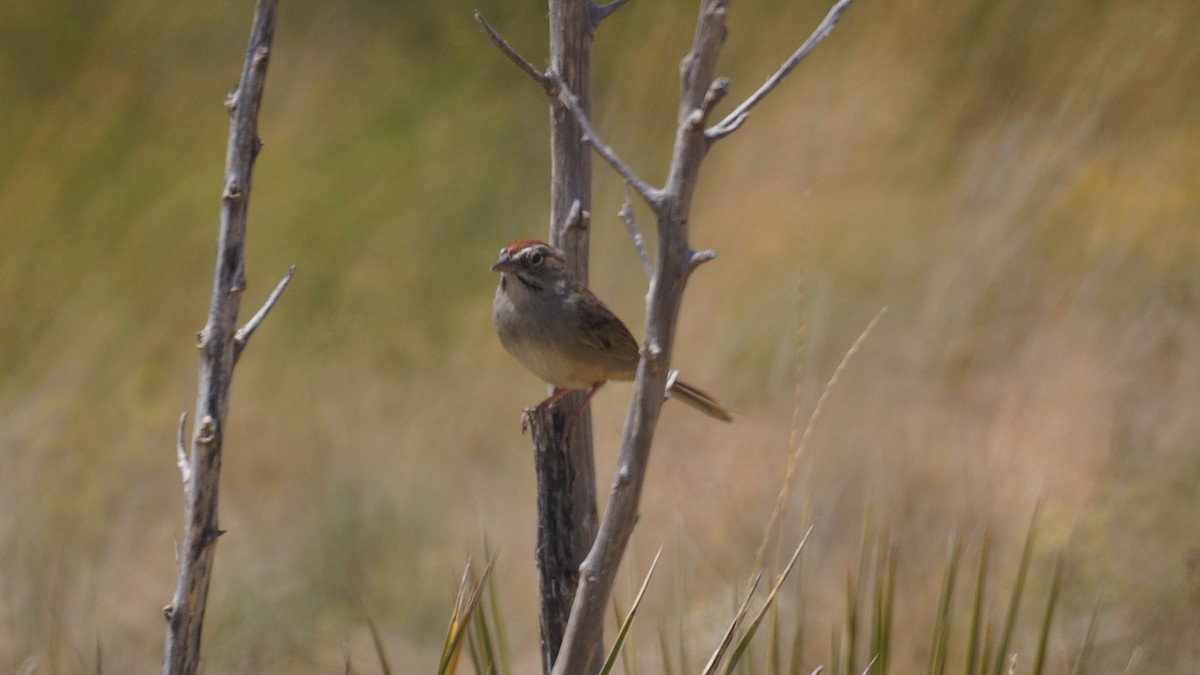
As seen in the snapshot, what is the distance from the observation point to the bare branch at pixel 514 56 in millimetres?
2121

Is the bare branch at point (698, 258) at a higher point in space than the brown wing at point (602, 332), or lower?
higher

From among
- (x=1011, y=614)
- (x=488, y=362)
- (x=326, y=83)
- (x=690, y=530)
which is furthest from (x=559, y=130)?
(x=326, y=83)

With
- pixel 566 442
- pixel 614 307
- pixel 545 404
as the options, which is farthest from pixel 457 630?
pixel 614 307

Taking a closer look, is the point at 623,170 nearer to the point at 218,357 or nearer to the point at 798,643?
the point at 218,357

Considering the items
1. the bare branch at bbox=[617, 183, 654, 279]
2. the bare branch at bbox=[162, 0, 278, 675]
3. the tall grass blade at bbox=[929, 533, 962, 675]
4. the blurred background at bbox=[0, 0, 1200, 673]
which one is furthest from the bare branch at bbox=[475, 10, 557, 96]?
the blurred background at bbox=[0, 0, 1200, 673]

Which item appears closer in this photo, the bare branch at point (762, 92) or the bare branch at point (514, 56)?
the bare branch at point (762, 92)

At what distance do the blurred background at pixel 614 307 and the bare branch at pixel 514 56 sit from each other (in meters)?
2.71

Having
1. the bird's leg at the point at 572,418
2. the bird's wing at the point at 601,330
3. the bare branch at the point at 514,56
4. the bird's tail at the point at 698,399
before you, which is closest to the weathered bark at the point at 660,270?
the bare branch at the point at 514,56

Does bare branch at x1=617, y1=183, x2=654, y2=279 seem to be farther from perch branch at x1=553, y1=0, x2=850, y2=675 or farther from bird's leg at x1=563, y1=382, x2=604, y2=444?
bird's leg at x1=563, y1=382, x2=604, y2=444

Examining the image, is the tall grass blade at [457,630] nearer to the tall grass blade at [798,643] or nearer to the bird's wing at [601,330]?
the tall grass blade at [798,643]

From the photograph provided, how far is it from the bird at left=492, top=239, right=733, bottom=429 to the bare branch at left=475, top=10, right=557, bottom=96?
90cm

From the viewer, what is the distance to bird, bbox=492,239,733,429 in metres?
3.39

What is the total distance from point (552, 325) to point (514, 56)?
4.50 feet

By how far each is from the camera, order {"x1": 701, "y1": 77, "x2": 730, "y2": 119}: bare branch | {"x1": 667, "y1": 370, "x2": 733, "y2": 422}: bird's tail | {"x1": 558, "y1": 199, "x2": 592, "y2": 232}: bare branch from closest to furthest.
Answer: {"x1": 701, "y1": 77, "x2": 730, "y2": 119}: bare branch < {"x1": 558, "y1": 199, "x2": 592, "y2": 232}: bare branch < {"x1": 667, "y1": 370, "x2": 733, "y2": 422}: bird's tail
